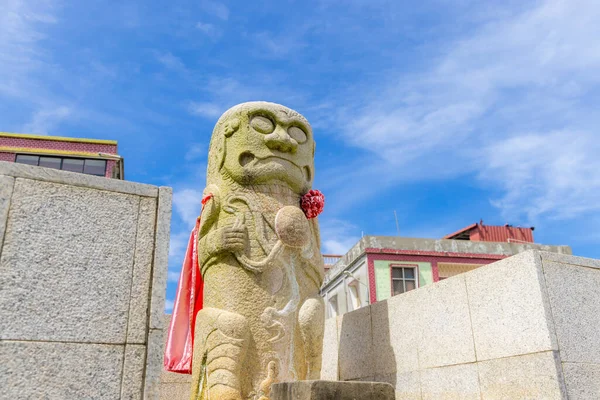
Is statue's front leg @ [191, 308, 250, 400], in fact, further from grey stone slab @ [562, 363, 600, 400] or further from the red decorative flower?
grey stone slab @ [562, 363, 600, 400]

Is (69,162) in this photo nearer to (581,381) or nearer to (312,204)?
(312,204)

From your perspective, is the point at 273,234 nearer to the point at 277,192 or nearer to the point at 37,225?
the point at 277,192

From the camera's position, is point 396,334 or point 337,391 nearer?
point 337,391

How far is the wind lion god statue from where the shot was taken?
4.57m

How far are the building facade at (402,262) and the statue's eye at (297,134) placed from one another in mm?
10891

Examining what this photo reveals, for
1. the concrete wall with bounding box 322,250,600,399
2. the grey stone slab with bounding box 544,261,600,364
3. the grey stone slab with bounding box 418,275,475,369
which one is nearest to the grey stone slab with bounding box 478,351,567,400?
the concrete wall with bounding box 322,250,600,399

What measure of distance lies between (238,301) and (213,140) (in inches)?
74.3

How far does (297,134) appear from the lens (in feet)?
18.2

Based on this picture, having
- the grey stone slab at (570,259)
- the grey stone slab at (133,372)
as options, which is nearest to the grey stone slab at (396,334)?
the grey stone slab at (570,259)

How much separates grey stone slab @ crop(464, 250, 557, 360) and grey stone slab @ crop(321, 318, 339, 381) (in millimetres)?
2190

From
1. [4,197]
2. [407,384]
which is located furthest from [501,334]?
[4,197]

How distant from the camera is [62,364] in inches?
108

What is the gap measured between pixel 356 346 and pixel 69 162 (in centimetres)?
1555

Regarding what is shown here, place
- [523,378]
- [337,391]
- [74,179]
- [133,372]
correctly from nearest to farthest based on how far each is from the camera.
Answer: [133,372]
[74,179]
[337,391]
[523,378]
